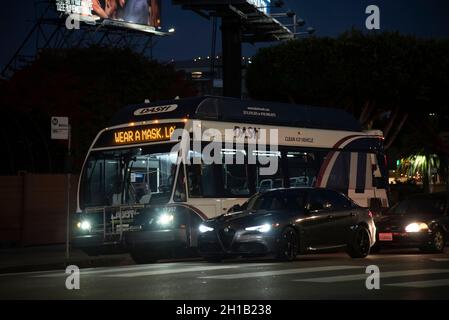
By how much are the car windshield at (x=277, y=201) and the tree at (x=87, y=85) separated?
23636 mm

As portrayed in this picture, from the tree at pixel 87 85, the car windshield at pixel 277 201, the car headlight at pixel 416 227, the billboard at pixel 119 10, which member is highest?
the billboard at pixel 119 10

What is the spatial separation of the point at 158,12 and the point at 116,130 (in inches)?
1921

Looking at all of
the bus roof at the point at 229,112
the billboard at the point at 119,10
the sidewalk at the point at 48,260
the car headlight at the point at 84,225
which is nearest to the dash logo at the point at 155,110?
the bus roof at the point at 229,112

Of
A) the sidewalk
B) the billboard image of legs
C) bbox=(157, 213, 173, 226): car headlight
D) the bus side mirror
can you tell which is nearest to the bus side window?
bbox=(157, 213, 173, 226): car headlight

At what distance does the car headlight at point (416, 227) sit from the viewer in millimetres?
22797

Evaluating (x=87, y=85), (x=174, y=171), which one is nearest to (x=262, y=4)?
(x=87, y=85)

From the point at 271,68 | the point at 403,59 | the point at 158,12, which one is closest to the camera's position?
the point at 403,59

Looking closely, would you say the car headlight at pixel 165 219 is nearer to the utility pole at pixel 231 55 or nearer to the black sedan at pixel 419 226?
the black sedan at pixel 419 226

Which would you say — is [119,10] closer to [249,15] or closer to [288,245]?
[249,15]

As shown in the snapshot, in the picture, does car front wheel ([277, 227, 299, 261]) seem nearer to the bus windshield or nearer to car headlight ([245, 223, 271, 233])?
car headlight ([245, 223, 271, 233])

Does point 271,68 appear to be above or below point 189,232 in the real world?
above
